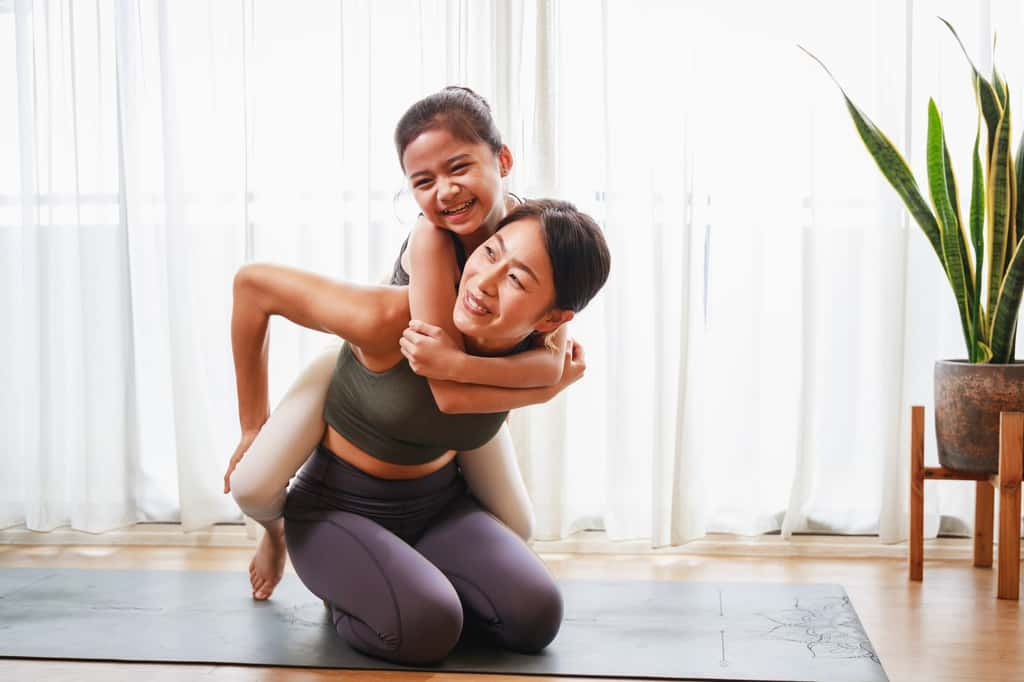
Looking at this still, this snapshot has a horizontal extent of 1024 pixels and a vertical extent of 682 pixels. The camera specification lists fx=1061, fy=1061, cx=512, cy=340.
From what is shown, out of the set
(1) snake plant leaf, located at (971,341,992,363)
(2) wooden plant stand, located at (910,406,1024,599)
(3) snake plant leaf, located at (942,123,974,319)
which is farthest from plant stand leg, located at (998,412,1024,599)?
(3) snake plant leaf, located at (942,123,974,319)

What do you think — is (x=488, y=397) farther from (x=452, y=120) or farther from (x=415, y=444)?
(x=452, y=120)

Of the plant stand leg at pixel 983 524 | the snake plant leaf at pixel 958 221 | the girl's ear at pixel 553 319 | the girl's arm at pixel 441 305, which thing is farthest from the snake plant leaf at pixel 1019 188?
the girl's arm at pixel 441 305

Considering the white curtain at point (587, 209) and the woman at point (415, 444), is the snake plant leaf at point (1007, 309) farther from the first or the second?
the woman at point (415, 444)

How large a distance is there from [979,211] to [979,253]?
10 centimetres

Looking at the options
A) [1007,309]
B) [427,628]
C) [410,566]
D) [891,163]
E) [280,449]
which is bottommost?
[427,628]

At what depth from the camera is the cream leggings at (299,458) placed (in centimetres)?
222

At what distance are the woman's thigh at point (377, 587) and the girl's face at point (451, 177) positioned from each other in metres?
0.69

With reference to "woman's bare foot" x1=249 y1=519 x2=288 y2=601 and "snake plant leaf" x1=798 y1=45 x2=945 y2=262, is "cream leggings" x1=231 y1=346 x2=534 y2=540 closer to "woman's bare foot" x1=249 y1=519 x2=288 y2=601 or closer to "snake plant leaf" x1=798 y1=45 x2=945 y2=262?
"woman's bare foot" x1=249 y1=519 x2=288 y2=601

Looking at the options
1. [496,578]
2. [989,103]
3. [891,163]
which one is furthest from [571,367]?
[989,103]

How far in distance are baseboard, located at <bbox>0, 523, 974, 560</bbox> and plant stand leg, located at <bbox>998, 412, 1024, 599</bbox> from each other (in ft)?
1.18

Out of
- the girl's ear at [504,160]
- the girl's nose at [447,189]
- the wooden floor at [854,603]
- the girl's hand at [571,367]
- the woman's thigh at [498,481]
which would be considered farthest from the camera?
the woman's thigh at [498,481]

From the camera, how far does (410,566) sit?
2.13m

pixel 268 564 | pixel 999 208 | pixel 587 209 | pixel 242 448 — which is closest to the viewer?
pixel 242 448

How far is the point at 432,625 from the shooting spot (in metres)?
2.06
